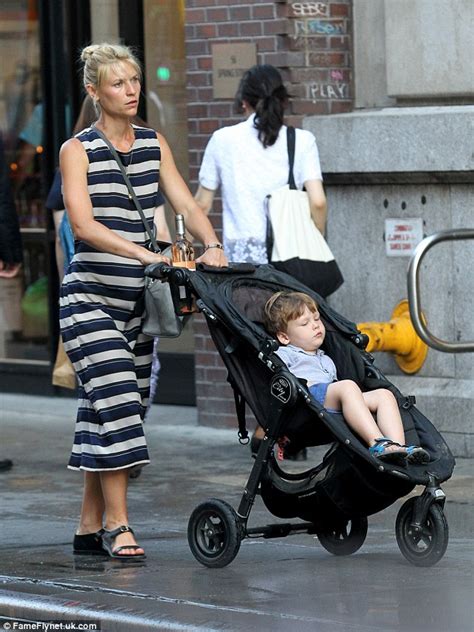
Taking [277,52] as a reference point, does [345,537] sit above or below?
below

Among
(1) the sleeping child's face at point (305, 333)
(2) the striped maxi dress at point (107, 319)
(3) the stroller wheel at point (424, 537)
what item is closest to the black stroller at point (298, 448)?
(3) the stroller wheel at point (424, 537)

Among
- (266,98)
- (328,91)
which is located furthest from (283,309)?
(328,91)

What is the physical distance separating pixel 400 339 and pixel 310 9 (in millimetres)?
2055

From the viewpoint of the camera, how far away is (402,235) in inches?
380

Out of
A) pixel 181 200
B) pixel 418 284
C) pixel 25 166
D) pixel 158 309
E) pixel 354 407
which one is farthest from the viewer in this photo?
pixel 25 166

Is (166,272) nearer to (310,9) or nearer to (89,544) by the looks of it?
(89,544)

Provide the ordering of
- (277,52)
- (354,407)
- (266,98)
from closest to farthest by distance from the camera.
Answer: (354,407) → (266,98) → (277,52)

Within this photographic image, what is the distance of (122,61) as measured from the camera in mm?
6973

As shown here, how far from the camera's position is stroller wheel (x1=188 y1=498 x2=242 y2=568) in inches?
261

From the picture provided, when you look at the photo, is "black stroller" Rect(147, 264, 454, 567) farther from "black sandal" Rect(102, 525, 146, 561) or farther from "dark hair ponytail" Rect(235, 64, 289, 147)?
"dark hair ponytail" Rect(235, 64, 289, 147)

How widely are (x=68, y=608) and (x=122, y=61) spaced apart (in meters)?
2.27

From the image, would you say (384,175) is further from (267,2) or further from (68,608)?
(68,608)

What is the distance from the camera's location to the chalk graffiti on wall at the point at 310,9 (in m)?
10.0

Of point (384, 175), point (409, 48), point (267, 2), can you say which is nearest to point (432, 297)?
point (384, 175)
